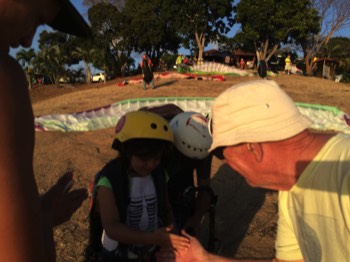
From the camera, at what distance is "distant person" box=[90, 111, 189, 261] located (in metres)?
2.37

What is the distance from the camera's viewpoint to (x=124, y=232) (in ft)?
7.64

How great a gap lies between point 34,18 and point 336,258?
4.32ft

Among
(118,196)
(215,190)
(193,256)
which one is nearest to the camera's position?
(193,256)

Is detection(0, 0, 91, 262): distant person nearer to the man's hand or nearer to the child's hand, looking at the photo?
the man's hand

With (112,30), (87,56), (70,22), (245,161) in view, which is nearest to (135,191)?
(245,161)

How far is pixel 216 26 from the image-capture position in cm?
3950

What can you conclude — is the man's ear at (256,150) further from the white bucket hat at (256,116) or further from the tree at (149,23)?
the tree at (149,23)

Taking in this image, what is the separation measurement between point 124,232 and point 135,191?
0.34m

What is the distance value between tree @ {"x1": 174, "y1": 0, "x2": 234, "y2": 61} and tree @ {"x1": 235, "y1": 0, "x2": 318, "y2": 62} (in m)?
1.91

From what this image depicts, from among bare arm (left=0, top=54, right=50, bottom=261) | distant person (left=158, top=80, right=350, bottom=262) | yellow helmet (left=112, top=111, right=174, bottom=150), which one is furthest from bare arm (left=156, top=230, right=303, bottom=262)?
bare arm (left=0, top=54, right=50, bottom=261)

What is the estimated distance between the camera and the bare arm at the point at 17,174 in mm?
895

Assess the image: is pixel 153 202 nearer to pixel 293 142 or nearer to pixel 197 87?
pixel 293 142

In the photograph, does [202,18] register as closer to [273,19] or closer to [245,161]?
[273,19]

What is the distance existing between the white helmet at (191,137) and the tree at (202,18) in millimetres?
34191
